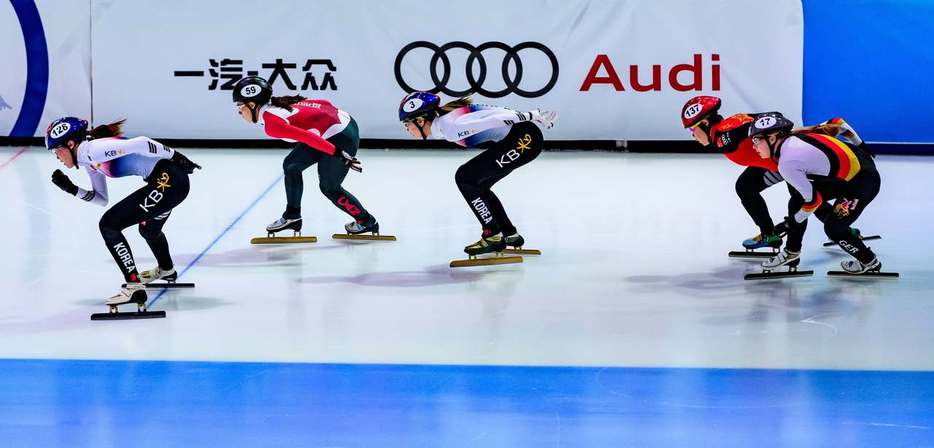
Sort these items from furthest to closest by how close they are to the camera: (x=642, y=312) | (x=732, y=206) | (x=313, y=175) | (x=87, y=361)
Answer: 1. (x=313, y=175)
2. (x=732, y=206)
3. (x=642, y=312)
4. (x=87, y=361)

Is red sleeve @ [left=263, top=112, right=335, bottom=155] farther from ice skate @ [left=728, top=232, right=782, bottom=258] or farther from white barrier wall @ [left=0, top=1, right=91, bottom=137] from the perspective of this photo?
white barrier wall @ [left=0, top=1, right=91, bottom=137]

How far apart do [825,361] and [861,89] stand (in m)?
8.87

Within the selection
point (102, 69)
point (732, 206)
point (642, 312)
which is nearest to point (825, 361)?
point (642, 312)

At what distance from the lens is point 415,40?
15.0 metres

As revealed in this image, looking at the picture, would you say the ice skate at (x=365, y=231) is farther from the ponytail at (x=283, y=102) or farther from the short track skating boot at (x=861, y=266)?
the short track skating boot at (x=861, y=266)

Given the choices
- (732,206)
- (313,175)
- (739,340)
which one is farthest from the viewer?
(313,175)

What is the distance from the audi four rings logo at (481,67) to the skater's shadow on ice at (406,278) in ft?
20.8

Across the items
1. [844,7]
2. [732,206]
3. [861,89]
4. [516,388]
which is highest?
[844,7]

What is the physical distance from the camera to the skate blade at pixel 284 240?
32.3ft

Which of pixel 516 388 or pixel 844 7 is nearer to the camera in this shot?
pixel 516 388

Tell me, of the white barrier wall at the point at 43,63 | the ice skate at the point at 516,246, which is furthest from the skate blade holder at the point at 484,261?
the white barrier wall at the point at 43,63

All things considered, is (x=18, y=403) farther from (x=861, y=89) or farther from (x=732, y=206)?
(x=861, y=89)

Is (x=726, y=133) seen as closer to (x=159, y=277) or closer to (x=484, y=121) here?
(x=484, y=121)

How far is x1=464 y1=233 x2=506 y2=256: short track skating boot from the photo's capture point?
29.6 ft
